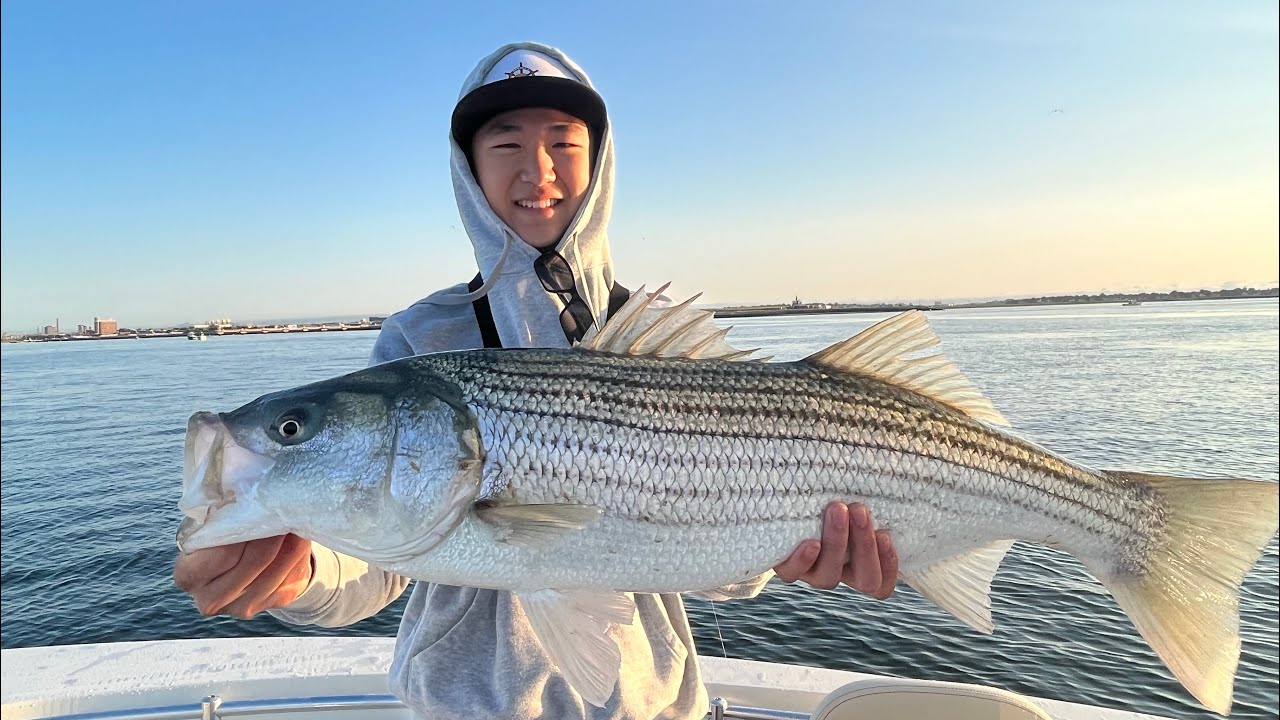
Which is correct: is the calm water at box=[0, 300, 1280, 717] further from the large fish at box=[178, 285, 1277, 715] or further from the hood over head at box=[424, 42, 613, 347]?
the hood over head at box=[424, 42, 613, 347]

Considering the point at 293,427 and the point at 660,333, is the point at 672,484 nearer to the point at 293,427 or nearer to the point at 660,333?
the point at 660,333

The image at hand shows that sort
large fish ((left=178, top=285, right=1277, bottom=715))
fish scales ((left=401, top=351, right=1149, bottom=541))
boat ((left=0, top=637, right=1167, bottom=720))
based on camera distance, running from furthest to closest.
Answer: boat ((left=0, top=637, right=1167, bottom=720)), fish scales ((left=401, top=351, right=1149, bottom=541)), large fish ((left=178, top=285, right=1277, bottom=715))

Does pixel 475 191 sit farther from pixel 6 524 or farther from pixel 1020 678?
pixel 6 524

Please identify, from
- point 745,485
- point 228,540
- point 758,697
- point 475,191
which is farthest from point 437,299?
point 758,697

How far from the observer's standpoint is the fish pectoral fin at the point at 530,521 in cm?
225

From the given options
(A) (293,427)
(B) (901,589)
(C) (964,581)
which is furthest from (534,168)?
(B) (901,589)

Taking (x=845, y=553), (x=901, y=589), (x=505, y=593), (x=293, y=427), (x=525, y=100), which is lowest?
(x=901, y=589)

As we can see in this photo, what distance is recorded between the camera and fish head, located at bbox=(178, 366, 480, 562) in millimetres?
2176


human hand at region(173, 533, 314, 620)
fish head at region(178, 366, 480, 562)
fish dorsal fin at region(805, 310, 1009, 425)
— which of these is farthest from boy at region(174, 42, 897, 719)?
fish dorsal fin at region(805, 310, 1009, 425)

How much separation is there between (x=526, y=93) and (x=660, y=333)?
1.20 meters

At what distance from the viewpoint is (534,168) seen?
3.08 m

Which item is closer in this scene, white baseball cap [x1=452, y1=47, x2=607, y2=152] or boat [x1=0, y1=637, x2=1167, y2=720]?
white baseball cap [x1=452, y1=47, x2=607, y2=152]

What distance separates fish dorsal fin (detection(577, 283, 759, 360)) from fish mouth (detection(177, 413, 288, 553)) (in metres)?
1.19

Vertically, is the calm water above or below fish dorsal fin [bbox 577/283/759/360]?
below
